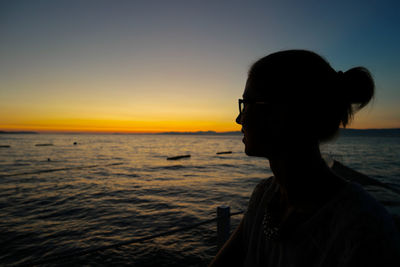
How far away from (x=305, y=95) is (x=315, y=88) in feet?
0.25

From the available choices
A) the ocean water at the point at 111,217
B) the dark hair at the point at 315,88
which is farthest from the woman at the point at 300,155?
the ocean water at the point at 111,217

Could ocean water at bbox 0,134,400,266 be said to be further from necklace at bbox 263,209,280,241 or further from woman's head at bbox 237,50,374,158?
necklace at bbox 263,209,280,241

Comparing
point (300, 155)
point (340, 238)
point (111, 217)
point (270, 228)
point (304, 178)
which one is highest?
point (300, 155)

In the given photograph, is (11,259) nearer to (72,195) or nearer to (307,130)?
(72,195)

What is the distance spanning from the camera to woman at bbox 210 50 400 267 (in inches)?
40.3

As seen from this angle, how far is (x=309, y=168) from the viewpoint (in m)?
1.28

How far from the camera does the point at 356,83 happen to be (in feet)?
4.33

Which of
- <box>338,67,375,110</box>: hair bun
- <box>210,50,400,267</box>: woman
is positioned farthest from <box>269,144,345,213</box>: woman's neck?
<box>338,67,375,110</box>: hair bun

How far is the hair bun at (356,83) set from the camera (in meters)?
1.32

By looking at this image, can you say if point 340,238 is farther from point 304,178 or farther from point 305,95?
point 305,95

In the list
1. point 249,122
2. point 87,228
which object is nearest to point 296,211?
point 249,122

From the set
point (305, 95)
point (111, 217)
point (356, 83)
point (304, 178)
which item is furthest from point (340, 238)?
point (111, 217)

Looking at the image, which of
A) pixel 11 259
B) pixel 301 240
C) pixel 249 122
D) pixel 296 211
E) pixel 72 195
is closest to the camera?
pixel 301 240

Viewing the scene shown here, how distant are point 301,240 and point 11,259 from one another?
11603 millimetres
